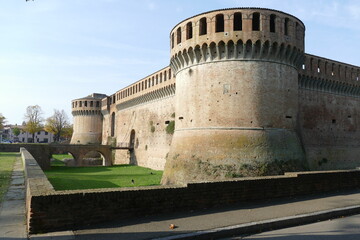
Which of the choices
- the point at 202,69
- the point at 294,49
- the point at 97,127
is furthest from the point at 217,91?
the point at 97,127

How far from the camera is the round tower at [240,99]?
14219 mm

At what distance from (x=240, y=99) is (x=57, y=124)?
69948 mm

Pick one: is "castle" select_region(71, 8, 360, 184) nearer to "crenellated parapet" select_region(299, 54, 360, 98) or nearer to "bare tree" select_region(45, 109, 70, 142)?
"crenellated parapet" select_region(299, 54, 360, 98)

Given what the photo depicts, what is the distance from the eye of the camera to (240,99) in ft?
48.5

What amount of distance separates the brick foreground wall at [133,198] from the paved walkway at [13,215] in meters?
0.26

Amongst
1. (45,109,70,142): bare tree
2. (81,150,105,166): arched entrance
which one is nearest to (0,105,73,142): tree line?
(45,109,70,142): bare tree

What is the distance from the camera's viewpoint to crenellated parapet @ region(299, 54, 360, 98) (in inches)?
916

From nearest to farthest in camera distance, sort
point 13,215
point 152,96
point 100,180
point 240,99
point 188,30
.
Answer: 1. point 13,215
2. point 240,99
3. point 188,30
4. point 100,180
5. point 152,96

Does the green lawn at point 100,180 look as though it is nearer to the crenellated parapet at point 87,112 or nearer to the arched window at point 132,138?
the arched window at point 132,138

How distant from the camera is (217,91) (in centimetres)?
1514

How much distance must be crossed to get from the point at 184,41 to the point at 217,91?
11.0ft

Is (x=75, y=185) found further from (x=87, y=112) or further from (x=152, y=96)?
(x=87, y=112)

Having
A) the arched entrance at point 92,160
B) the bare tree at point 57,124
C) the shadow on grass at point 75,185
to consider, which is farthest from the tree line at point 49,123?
the shadow on grass at point 75,185

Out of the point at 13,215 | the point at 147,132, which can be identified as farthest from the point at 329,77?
the point at 13,215
